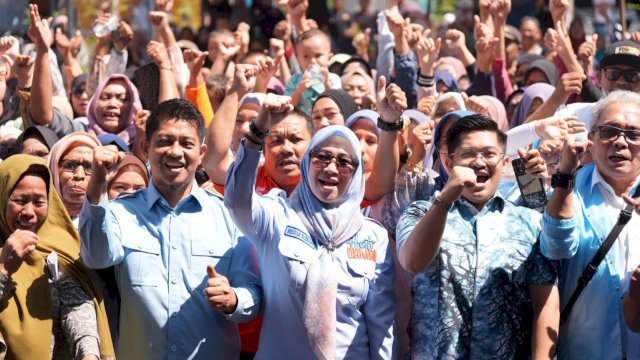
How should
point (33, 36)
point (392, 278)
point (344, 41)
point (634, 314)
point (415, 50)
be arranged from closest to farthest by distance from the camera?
point (634, 314), point (392, 278), point (33, 36), point (415, 50), point (344, 41)

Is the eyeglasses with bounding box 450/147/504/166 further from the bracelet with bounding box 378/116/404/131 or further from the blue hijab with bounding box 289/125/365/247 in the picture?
the bracelet with bounding box 378/116/404/131

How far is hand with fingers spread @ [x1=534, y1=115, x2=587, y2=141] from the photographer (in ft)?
20.1

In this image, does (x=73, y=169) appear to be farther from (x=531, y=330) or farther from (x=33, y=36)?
(x=531, y=330)

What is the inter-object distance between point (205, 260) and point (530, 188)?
1555mm

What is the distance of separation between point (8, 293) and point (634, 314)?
2.66 meters

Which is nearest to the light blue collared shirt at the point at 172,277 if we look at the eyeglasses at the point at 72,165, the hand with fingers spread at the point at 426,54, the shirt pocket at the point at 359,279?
the shirt pocket at the point at 359,279

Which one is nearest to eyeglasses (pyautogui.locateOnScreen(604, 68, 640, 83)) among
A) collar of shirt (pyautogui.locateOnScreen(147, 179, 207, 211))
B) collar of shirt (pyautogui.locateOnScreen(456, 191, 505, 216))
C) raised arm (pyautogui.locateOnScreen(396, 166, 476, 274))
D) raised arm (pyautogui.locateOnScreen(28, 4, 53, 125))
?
collar of shirt (pyautogui.locateOnScreen(456, 191, 505, 216))

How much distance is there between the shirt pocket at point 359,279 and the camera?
5562 millimetres

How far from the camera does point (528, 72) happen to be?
9625mm

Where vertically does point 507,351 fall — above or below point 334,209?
below

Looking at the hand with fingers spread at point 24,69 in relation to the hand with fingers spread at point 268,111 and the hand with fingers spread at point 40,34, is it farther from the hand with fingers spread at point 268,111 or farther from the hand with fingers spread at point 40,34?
the hand with fingers spread at point 268,111

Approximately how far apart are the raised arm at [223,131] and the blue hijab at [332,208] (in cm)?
87

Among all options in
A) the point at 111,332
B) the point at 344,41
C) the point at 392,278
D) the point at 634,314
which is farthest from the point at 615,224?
the point at 344,41

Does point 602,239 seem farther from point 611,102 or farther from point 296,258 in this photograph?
point 296,258
